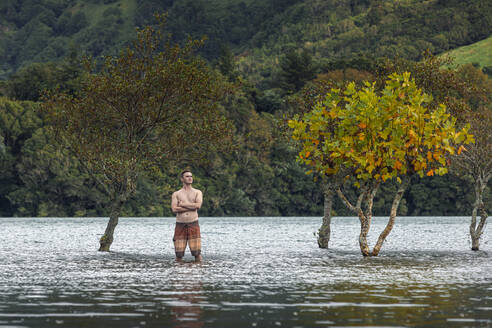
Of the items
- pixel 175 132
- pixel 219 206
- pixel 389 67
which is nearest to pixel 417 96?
pixel 389 67

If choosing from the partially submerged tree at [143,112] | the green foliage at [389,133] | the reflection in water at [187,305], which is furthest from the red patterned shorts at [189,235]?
the reflection in water at [187,305]

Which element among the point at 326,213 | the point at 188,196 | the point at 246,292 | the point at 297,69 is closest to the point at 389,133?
the point at 188,196

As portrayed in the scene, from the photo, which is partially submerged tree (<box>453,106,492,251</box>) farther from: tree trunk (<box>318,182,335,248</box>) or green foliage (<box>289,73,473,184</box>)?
tree trunk (<box>318,182,335,248</box>)

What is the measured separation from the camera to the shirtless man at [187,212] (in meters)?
33.8

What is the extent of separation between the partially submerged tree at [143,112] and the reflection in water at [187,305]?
17994 millimetres

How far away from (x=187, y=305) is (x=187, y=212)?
14516 mm

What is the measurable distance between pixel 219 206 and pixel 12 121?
32.3 m

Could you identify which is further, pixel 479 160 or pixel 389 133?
pixel 479 160

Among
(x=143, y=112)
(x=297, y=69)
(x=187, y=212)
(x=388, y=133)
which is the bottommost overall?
(x=187, y=212)

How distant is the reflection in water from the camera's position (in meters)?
17.0

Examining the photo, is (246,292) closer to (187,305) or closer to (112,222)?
(187,305)

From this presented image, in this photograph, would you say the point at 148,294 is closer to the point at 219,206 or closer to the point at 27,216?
the point at 27,216

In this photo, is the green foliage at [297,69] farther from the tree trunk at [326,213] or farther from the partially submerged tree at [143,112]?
the partially submerged tree at [143,112]

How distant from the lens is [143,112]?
43469 mm
